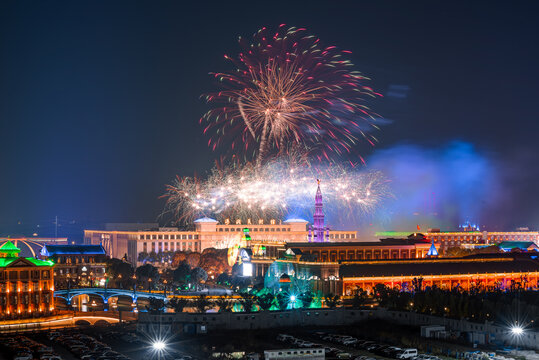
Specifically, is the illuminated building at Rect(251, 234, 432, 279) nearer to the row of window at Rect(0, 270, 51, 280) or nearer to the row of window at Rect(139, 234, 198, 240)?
the row of window at Rect(0, 270, 51, 280)

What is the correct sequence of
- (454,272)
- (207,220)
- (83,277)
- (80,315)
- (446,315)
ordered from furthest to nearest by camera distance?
(207,220) < (83,277) < (454,272) < (80,315) < (446,315)

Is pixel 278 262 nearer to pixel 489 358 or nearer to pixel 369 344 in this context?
pixel 369 344

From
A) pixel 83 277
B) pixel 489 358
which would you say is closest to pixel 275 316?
pixel 489 358

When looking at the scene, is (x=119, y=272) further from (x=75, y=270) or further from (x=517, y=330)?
(x=517, y=330)

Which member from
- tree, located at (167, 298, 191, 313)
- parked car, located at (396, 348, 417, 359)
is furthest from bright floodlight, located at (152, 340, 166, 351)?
parked car, located at (396, 348, 417, 359)

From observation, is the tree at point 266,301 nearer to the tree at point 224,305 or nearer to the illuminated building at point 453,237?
the tree at point 224,305

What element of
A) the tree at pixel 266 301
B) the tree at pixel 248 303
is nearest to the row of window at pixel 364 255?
the tree at pixel 248 303
